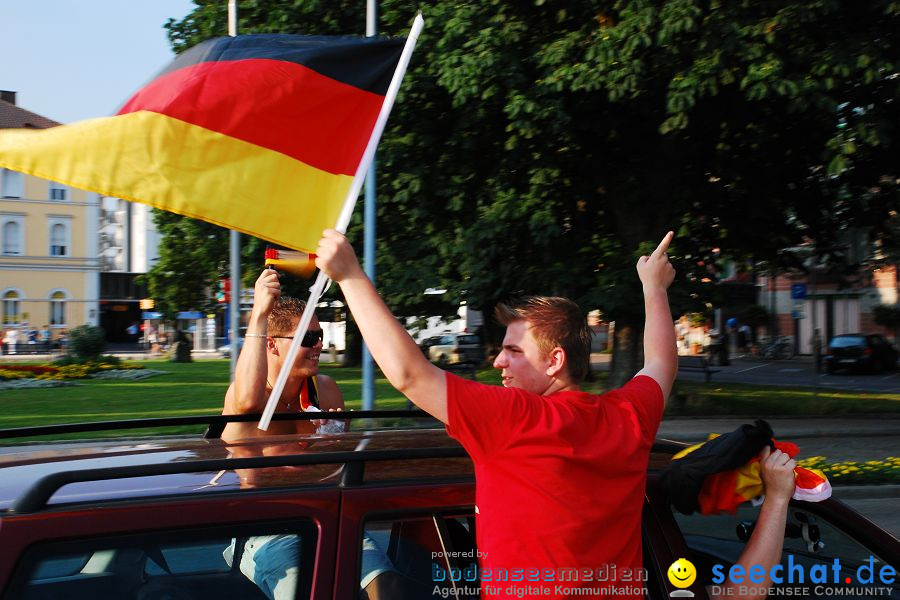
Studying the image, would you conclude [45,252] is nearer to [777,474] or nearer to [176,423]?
[176,423]

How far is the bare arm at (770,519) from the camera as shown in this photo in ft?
8.65

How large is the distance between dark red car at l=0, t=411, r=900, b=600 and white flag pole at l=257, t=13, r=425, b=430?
0.18 m

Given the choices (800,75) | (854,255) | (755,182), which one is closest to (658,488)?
(800,75)

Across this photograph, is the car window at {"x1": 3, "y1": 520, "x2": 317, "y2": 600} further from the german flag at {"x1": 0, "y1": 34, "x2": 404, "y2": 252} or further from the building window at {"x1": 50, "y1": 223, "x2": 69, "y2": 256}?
the building window at {"x1": 50, "y1": 223, "x2": 69, "y2": 256}

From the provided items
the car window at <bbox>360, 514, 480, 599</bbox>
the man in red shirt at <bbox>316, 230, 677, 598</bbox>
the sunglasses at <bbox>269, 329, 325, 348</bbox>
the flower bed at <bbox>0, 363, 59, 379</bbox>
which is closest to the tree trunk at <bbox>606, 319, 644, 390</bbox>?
the sunglasses at <bbox>269, 329, 325, 348</bbox>

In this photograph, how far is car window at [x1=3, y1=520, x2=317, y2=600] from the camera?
2225mm

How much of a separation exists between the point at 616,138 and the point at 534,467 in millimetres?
15977

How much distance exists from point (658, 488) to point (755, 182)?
55.2ft

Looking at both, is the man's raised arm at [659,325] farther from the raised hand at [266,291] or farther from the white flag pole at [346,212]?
the raised hand at [266,291]

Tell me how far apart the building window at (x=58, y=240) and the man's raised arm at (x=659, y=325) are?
249ft

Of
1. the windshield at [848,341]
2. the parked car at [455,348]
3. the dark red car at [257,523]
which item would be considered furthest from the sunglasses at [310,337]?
the windshield at [848,341]

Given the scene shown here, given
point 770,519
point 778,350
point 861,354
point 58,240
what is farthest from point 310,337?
point 58,240

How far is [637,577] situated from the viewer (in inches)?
96.0

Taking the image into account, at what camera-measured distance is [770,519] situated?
8.72 ft
